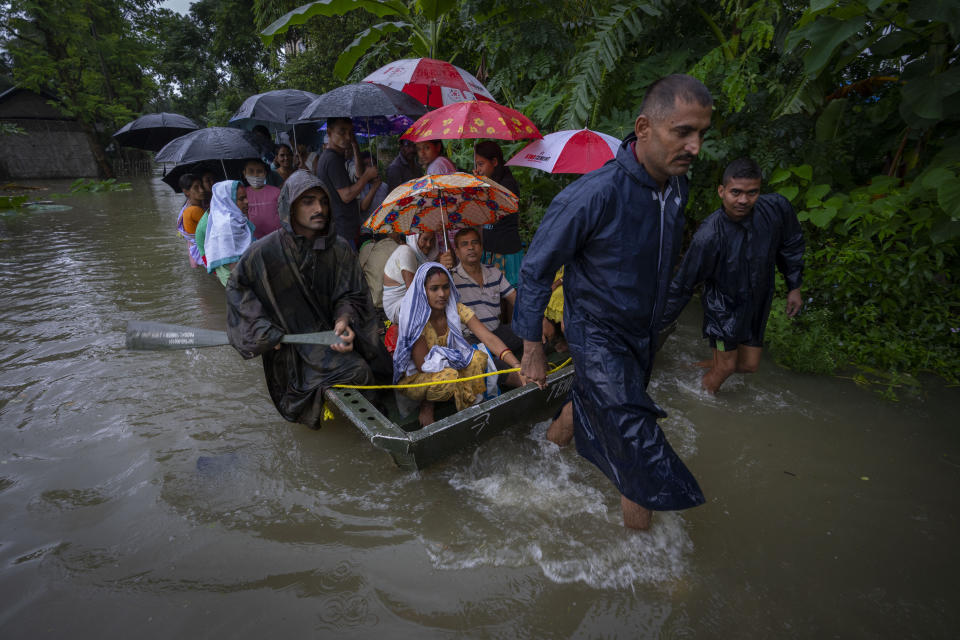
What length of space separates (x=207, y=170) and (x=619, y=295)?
21.4ft

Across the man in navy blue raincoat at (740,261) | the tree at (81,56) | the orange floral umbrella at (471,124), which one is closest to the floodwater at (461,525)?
the man in navy blue raincoat at (740,261)

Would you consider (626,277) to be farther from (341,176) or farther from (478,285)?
(341,176)

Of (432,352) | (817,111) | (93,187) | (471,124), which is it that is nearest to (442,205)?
(471,124)

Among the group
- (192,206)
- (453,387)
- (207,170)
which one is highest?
(207,170)

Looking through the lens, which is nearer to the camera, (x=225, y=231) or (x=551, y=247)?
(x=551, y=247)

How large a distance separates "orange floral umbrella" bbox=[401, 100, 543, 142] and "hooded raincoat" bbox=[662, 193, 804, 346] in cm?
190

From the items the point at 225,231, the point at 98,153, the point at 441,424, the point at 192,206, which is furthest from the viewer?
the point at 98,153

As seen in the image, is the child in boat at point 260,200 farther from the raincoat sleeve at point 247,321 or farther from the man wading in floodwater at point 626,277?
the man wading in floodwater at point 626,277

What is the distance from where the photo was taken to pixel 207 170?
22.2 feet

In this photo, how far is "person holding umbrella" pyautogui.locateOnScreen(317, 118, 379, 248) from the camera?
5.14m

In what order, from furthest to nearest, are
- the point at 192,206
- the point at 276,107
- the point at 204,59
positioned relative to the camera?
the point at 204,59, the point at 276,107, the point at 192,206

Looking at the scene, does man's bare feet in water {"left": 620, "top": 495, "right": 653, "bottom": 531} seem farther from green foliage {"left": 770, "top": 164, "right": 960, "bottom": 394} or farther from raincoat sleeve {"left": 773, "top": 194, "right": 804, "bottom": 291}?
green foliage {"left": 770, "top": 164, "right": 960, "bottom": 394}

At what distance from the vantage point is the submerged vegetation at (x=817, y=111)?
4.09 m

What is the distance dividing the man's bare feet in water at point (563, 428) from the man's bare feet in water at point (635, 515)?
62 cm
